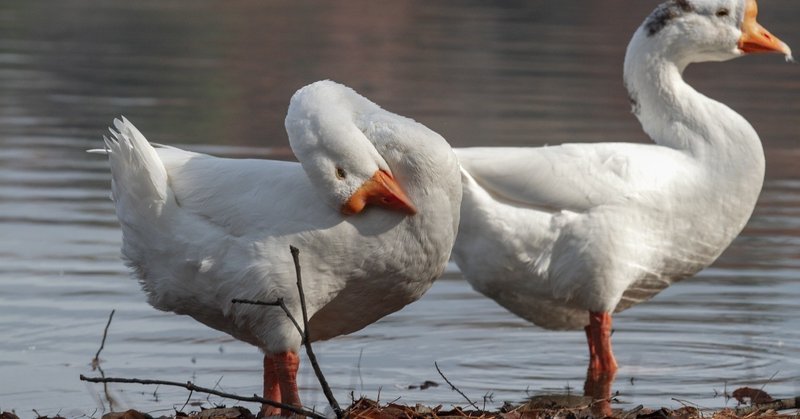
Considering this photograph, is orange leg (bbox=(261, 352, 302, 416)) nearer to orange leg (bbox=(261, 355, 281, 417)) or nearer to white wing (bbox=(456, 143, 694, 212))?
orange leg (bbox=(261, 355, 281, 417))

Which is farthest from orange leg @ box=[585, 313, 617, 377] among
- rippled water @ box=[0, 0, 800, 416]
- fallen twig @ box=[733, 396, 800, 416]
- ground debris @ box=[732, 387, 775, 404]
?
fallen twig @ box=[733, 396, 800, 416]

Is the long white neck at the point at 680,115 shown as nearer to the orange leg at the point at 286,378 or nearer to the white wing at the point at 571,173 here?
the white wing at the point at 571,173

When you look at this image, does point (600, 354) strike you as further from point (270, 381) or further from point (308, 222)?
point (308, 222)

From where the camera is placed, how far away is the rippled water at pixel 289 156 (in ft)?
→ 26.2

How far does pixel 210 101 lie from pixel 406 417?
1466 cm

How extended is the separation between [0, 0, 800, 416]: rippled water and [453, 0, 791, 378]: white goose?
418 mm

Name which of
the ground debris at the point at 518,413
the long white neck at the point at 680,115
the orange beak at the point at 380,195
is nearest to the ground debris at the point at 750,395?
the ground debris at the point at 518,413

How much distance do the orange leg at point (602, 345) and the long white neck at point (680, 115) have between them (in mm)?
1095

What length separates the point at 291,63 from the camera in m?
25.5

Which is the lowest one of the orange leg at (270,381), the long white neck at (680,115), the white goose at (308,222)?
the orange leg at (270,381)

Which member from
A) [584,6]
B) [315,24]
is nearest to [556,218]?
[315,24]

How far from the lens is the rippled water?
7.97 m

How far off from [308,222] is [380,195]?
0.34m

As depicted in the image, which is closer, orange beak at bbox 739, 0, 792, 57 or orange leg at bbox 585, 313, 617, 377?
orange leg at bbox 585, 313, 617, 377
